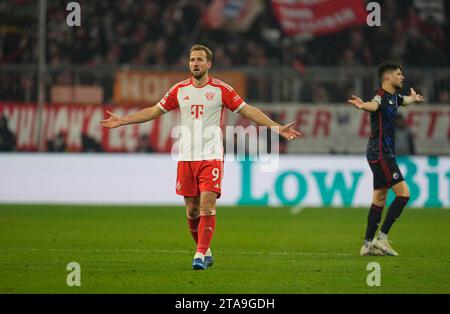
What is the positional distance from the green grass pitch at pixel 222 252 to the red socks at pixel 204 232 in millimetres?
274

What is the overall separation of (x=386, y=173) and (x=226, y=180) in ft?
Answer: 28.0

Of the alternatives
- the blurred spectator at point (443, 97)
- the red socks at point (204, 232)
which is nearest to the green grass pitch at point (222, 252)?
the red socks at point (204, 232)

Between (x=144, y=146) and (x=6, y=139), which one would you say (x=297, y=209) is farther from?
(x=6, y=139)

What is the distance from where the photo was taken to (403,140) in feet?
67.0

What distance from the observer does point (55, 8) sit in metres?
23.6

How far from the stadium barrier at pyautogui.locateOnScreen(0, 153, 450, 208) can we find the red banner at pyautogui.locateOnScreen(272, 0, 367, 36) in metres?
4.01

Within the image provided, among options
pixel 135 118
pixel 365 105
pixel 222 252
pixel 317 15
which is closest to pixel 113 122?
pixel 135 118

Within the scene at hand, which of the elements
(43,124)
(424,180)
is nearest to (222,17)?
(43,124)

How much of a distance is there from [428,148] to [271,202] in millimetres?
3571

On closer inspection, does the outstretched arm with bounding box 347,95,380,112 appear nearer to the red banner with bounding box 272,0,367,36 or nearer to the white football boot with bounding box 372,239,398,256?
the white football boot with bounding box 372,239,398,256

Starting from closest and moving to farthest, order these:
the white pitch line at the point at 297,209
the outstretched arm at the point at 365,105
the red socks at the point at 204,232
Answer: the red socks at the point at 204,232 → the outstretched arm at the point at 365,105 → the white pitch line at the point at 297,209

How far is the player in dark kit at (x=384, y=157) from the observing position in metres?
11.6

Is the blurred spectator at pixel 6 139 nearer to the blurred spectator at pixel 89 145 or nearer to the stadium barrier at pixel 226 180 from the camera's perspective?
the stadium barrier at pixel 226 180

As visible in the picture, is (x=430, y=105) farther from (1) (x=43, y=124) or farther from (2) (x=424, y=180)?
(1) (x=43, y=124)
